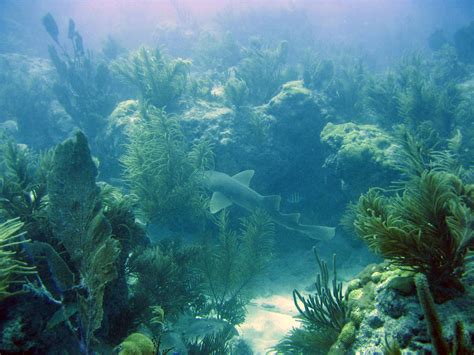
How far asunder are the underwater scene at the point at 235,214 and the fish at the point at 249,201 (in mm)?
32

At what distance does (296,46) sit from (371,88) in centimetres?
1658

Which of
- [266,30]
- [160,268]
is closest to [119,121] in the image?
[160,268]

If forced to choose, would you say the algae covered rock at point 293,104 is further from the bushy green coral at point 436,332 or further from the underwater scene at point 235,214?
the bushy green coral at point 436,332

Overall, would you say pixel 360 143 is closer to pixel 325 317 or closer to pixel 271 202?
pixel 271 202

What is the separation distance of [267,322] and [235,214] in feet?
9.39

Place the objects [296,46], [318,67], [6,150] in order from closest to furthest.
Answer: [6,150] → [318,67] → [296,46]

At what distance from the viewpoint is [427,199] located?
7.22ft

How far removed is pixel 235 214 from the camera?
749 cm

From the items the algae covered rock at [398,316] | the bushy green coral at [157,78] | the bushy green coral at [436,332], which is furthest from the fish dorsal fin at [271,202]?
the bushy green coral at [436,332]

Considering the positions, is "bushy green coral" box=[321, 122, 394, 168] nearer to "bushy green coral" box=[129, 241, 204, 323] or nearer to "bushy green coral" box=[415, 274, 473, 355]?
"bushy green coral" box=[129, 241, 204, 323]

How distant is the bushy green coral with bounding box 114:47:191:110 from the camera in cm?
848

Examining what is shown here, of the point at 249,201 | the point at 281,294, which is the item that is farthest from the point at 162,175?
the point at 281,294

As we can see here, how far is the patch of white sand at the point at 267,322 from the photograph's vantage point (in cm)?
486

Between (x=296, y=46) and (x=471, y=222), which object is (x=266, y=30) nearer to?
(x=296, y=46)
